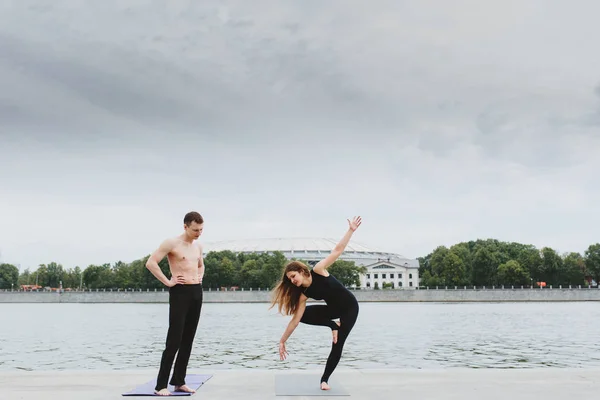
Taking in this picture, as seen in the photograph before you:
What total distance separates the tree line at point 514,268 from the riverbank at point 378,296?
10.8 m

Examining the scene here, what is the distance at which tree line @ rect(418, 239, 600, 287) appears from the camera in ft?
396

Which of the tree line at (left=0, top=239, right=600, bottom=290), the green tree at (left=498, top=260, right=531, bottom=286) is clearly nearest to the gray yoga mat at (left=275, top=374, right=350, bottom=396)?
the tree line at (left=0, top=239, right=600, bottom=290)

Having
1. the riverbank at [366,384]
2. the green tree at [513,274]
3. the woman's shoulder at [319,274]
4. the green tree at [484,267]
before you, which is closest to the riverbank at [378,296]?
the green tree at [513,274]

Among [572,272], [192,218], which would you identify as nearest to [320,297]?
[192,218]

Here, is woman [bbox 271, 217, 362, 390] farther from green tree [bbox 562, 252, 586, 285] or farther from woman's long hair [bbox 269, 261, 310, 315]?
green tree [bbox 562, 252, 586, 285]

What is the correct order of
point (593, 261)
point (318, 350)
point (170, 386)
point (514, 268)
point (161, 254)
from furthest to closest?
1. point (593, 261)
2. point (514, 268)
3. point (318, 350)
4. point (170, 386)
5. point (161, 254)

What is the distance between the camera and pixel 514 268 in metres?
120

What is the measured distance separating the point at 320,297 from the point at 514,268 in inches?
4665

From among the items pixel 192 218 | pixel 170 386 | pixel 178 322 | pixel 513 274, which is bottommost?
pixel 170 386

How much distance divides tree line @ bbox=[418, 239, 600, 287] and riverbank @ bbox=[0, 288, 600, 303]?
10.8 m

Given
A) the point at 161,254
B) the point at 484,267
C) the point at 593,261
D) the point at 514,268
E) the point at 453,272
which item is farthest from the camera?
the point at 453,272

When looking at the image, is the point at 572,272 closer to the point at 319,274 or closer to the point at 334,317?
the point at 334,317

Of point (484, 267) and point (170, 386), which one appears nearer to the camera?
point (170, 386)

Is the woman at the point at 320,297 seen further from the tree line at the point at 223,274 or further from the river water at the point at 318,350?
the tree line at the point at 223,274
